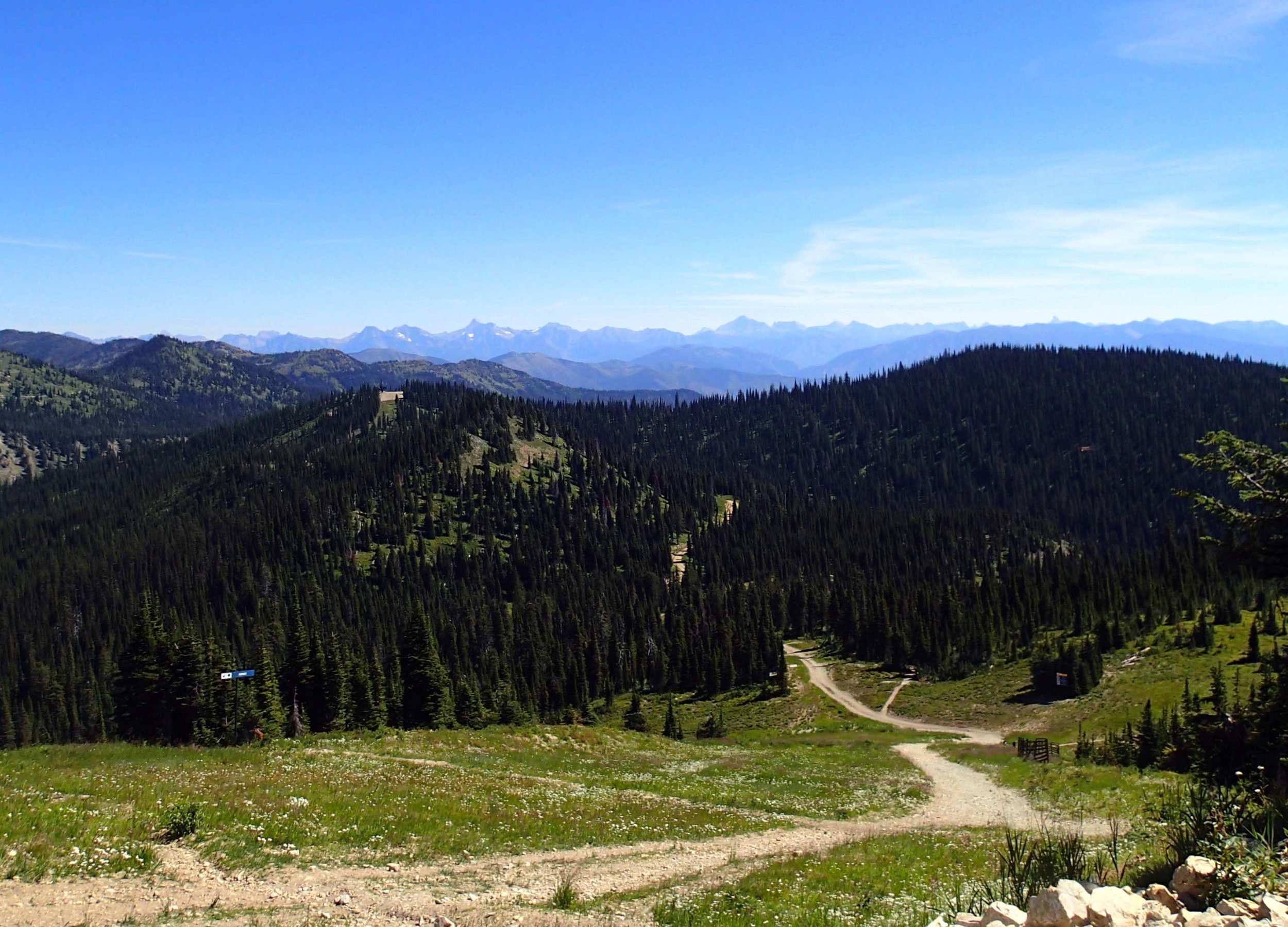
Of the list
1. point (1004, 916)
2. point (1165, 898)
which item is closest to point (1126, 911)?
point (1004, 916)

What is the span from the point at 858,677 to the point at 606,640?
169 ft

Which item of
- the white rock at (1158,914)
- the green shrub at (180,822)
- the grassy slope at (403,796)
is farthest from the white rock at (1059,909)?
the green shrub at (180,822)

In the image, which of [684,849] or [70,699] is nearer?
[684,849]

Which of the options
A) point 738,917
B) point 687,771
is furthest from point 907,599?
point 738,917

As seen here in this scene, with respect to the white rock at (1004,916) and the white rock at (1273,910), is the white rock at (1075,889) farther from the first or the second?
the white rock at (1273,910)

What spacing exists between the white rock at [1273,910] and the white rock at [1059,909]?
7.47 feet

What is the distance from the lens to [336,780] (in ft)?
96.8

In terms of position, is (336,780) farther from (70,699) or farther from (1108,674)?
(70,699)

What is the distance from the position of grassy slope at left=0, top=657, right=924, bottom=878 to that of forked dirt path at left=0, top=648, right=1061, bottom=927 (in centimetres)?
95

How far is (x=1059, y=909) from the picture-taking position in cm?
993

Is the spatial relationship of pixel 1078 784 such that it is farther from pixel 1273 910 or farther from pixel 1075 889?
pixel 1075 889

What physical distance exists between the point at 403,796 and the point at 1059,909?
2328cm

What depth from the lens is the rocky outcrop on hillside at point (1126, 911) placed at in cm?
985

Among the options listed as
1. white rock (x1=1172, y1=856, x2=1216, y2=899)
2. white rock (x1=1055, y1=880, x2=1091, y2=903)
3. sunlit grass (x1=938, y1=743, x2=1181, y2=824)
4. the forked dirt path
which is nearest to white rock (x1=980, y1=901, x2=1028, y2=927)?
white rock (x1=1055, y1=880, x2=1091, y2=903)
